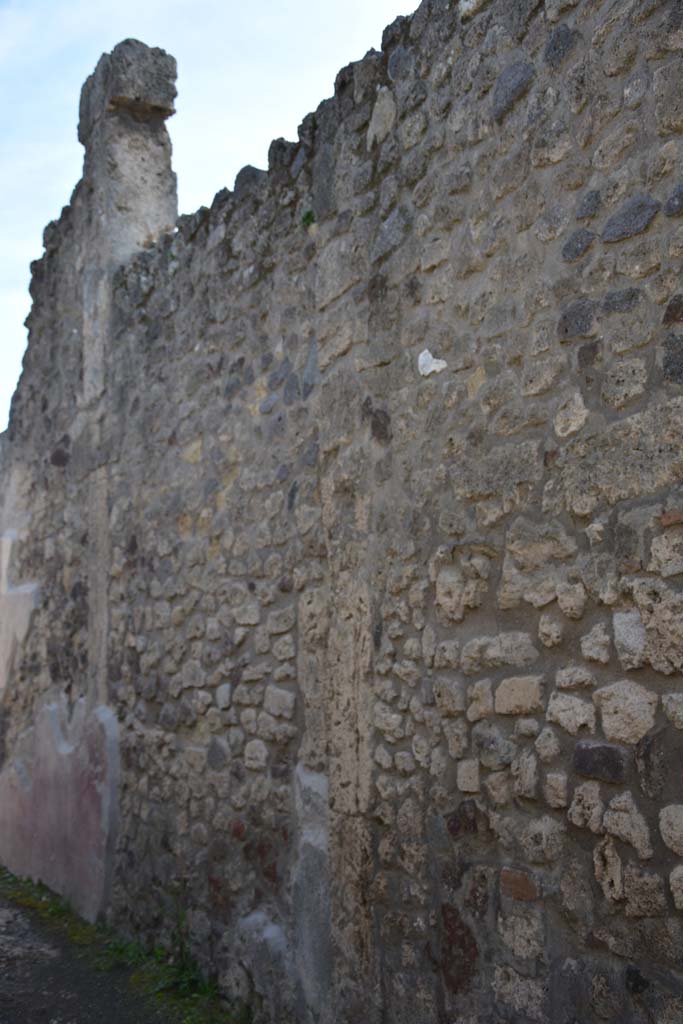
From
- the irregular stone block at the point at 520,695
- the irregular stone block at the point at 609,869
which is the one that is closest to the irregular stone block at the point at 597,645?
the irregular stone block at the point at 520,695

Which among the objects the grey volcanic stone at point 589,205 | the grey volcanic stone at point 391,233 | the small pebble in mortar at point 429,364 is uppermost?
the grey volcanic stone at point 391,233

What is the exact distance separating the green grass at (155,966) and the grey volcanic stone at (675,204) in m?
2.88

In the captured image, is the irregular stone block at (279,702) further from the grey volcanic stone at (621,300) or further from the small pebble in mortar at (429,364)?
the grey volcanic stone at (621,300)

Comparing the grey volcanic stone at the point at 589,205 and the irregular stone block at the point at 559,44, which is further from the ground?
the irregular stone block at the point at 559,44

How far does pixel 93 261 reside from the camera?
18.2 ft

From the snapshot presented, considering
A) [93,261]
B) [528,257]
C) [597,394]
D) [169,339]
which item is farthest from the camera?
[93,261]

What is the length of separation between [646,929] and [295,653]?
164 centimetres

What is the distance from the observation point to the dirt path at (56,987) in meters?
3.74

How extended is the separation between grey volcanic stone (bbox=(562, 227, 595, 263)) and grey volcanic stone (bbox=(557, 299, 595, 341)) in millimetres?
111

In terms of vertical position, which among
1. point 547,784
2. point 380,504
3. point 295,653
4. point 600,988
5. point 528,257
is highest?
point 528,257

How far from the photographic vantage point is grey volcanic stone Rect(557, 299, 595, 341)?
2.36 m

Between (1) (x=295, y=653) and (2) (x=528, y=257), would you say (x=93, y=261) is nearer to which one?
(1) (x=295, y=653)

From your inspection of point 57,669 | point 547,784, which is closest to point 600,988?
point 547,784

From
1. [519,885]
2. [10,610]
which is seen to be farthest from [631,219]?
[10,610]
